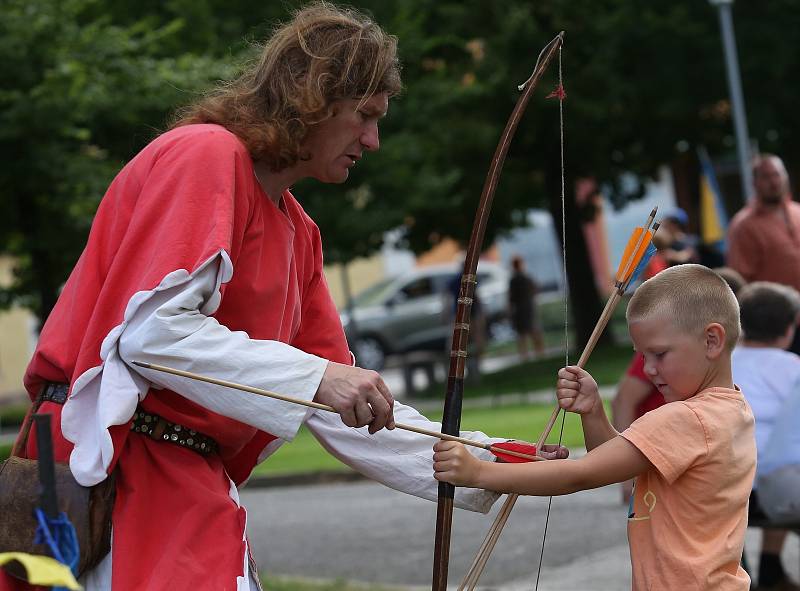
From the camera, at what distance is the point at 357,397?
2875mm

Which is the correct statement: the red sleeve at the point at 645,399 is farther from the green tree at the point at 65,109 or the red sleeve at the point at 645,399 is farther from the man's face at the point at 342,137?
the green tree at the point at 65,109

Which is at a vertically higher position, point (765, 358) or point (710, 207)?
point (765, 358)

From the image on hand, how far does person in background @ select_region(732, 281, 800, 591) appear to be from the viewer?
19.6 ft

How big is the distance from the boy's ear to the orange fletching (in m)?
0.23

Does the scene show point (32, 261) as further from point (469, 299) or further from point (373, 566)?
point (469, 299)

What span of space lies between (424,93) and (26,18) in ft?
26.9

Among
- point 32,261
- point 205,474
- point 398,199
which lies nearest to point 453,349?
point 205,474

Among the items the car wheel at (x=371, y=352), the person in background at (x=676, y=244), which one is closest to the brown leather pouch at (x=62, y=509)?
the person in background at (x=676, y=244)

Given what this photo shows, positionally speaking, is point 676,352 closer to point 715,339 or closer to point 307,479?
point 715,339

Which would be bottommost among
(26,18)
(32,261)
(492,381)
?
(492,381)

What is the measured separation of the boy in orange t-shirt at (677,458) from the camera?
3184 millimetres

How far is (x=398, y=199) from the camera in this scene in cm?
1934

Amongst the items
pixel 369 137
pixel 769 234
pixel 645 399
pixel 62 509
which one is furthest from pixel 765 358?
pixel 62 509

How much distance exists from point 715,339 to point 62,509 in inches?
59.2
